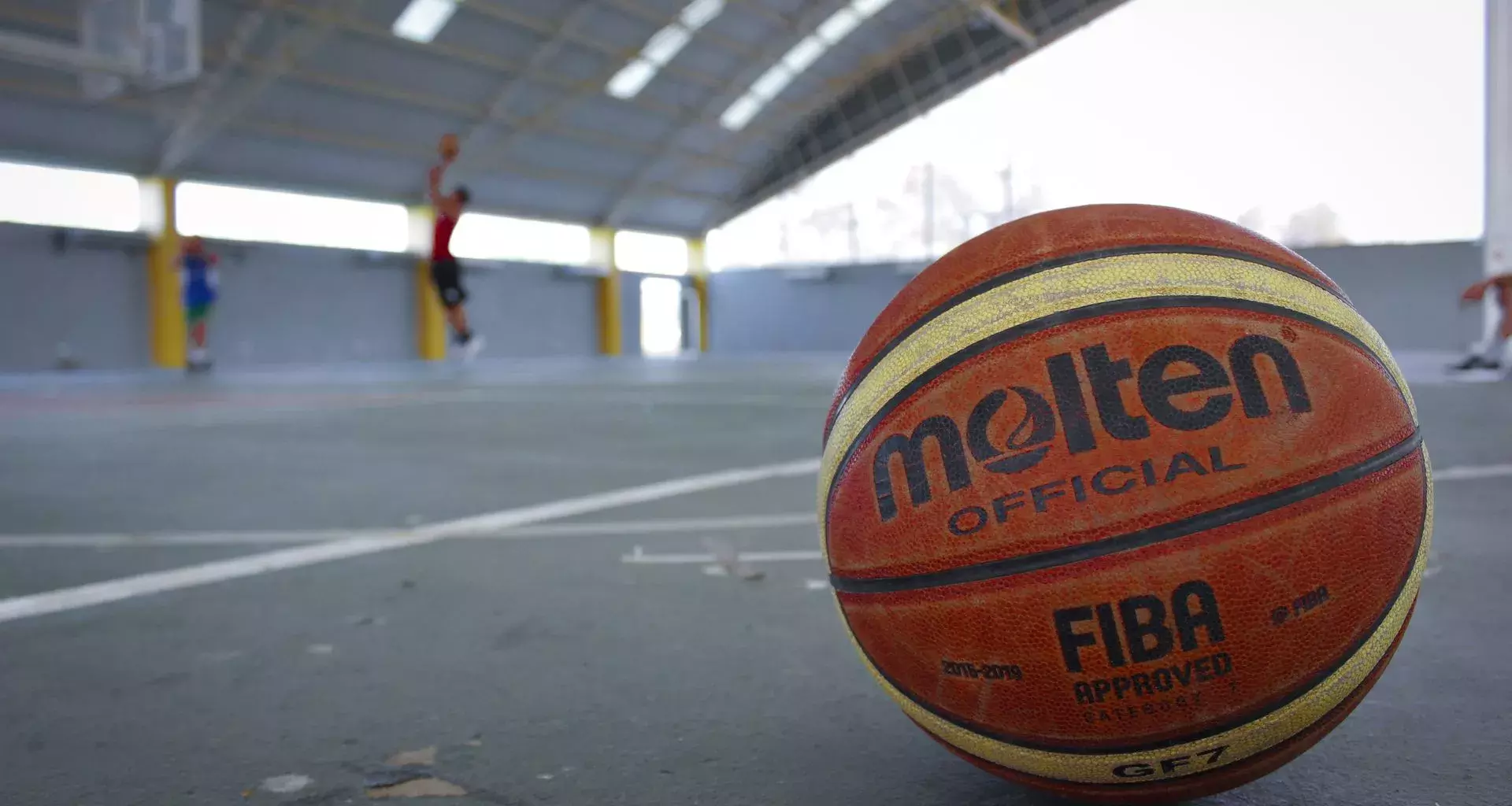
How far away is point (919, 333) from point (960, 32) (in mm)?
27200

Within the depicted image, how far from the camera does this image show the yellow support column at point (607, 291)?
2983 cm

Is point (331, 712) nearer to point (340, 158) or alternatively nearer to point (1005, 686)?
point (1005, 686)

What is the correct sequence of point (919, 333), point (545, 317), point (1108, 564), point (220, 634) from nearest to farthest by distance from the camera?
point (1108, 564), point (919, 333), point (220, 634), point (545, 317)

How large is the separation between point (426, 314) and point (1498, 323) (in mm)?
21647

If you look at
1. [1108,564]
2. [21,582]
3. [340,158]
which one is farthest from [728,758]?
[340,158]

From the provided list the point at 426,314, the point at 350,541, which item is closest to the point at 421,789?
the point at 350,541

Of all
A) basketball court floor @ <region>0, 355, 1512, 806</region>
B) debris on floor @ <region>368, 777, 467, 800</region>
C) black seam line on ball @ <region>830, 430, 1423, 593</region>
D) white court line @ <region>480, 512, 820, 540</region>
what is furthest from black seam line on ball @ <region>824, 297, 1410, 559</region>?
white court line @ <region>480, 512, 820, 540</region>

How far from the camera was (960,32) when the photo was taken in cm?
2645

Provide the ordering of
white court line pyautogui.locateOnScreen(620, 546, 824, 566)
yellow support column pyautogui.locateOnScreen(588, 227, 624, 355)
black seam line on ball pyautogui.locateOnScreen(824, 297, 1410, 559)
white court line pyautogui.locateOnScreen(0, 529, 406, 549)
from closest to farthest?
black seam line on ball pyautogui.locateOnScreen(824, 297, 1410, 559) < white court line pyautogui.locateOnScreen(620, 546, 824, 566) < white court line pyautogui.locateOnScreen(0, 529, 406, 549) < yellow support column pyautogui.locateOnScreen(588, 227, 624, 355)

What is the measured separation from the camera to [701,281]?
3447cm

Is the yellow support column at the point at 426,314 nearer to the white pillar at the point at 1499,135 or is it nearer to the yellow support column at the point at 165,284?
the yellow support column at the point at 165,284

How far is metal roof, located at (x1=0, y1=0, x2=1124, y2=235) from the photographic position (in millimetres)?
18156

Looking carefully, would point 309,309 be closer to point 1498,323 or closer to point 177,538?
point 1498,323

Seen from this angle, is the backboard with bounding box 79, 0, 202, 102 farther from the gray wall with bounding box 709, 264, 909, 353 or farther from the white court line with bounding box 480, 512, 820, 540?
the gray wall with bounding box 709, 264, 909, 353
